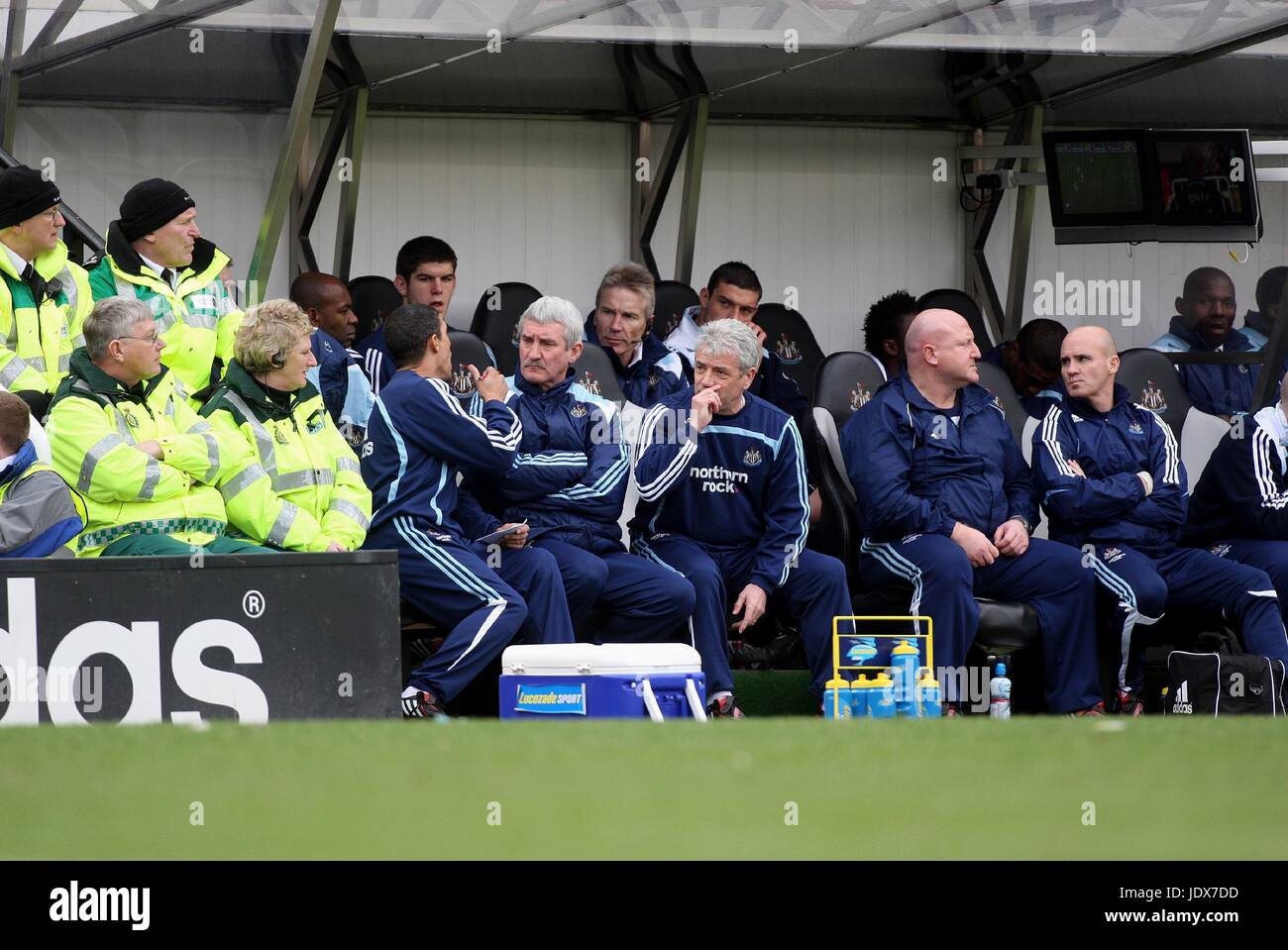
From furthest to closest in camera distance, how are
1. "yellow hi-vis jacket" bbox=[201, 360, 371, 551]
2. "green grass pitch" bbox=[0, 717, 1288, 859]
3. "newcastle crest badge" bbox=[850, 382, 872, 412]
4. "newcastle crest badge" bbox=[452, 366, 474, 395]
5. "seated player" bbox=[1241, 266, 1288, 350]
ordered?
"seated player" bbox=[1241, 266, 1288, 350]
"newcastle crest badge" bbox=[850, 382, 872, 412]
"newcastle crest badge" bbox=[452, 366, 474, 395]
"yellow hi-vis jacket" bbox=[201, 360, 371, 551]
"green grass pitch" bbox=[0, 717, 1288, 859]

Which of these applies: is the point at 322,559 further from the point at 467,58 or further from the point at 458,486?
the point at 467,58

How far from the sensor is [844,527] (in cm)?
672

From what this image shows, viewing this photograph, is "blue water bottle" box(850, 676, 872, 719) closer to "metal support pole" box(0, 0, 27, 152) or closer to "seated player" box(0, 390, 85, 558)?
"seated player" box(0, 390, 85, 558)

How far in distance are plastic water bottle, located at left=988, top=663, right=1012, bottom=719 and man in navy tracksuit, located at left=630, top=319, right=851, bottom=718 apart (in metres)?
0.56

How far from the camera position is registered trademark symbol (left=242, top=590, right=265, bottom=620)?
15.0 ft

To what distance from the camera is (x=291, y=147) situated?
7164mm

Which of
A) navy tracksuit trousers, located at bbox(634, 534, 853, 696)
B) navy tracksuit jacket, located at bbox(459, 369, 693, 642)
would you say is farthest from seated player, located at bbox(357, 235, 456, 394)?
navy tracksuit trousers, located at bbox(634, 534, 853, 696)

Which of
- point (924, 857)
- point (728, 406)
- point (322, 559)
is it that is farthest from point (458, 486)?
point (924, 857)

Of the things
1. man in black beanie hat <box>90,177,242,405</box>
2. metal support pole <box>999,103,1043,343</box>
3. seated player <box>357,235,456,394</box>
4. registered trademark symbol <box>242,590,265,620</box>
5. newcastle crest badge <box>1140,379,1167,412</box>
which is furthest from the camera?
metal support pole <box>999,103,1043,343</box>

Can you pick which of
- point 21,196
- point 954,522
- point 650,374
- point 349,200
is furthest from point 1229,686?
point 349,200

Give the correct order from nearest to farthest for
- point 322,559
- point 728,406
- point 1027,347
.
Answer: point 322,559 → point 728,406 → point 1027,347

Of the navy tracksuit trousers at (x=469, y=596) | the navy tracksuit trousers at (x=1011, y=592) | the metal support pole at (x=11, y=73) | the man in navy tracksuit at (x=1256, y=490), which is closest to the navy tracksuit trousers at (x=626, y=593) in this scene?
the navy tracksuit trousers at (x=469, y=596)

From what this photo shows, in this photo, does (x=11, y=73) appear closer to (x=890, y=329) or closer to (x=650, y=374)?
(x=650, y=374)

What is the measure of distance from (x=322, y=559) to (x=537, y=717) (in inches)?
30.3
